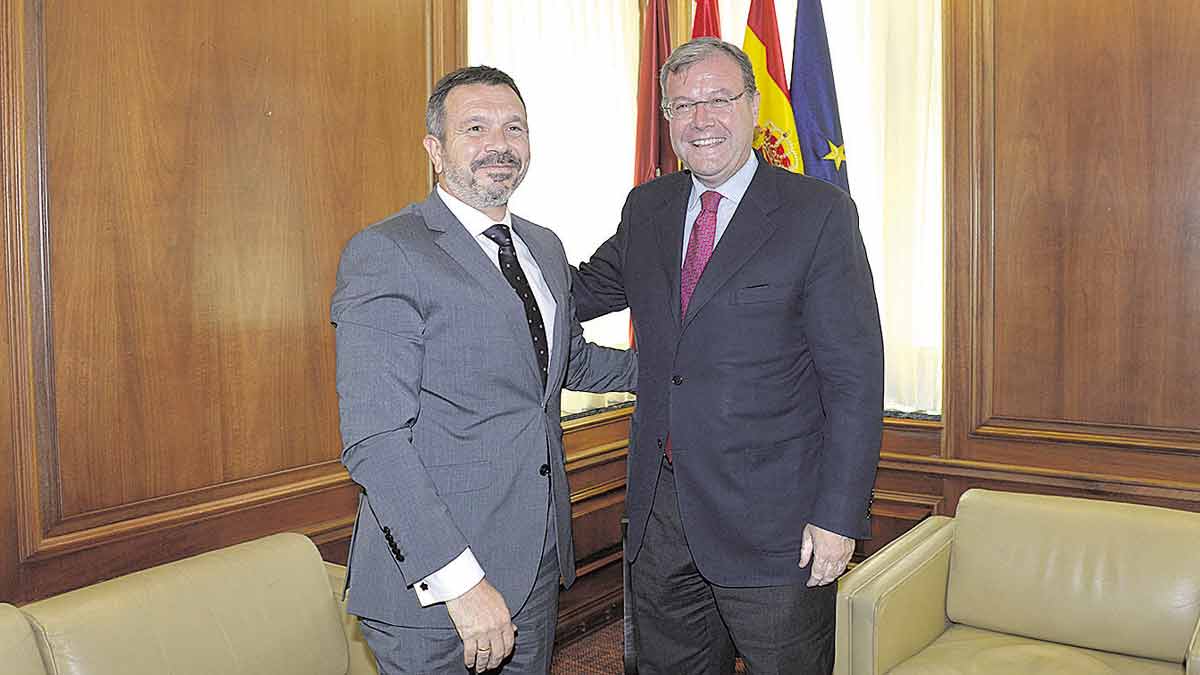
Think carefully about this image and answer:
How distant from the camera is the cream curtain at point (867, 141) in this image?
3.73m

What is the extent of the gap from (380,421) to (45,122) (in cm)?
113

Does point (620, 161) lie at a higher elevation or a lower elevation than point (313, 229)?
higher

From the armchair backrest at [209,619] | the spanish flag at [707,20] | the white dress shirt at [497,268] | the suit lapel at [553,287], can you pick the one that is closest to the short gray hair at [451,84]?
the white dress shirt at [497,268]

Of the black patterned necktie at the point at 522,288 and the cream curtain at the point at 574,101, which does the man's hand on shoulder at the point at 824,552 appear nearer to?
the black patterned necktie at the point at 522,288

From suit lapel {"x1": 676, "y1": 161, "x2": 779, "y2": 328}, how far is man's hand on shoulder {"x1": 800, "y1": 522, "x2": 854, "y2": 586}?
0.50m

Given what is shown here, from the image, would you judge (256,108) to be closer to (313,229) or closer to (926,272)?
(313,229)

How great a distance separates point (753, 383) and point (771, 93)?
83.7 inches

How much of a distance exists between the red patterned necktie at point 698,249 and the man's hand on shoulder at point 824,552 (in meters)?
0.34

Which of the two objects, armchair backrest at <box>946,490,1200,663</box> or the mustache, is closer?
the mustache

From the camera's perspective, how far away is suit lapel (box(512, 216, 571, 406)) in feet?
6.12

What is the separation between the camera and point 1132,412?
3.33m

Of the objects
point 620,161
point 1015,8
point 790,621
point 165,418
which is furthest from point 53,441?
point 1015,8

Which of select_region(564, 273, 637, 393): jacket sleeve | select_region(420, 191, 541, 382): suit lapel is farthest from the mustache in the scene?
select_region(564, 273, 637, 393): jacket sleeve

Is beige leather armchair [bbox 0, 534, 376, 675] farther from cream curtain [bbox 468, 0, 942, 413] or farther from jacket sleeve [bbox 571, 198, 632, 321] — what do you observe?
cream curtain [bbox 468, 0, 942, 413]
